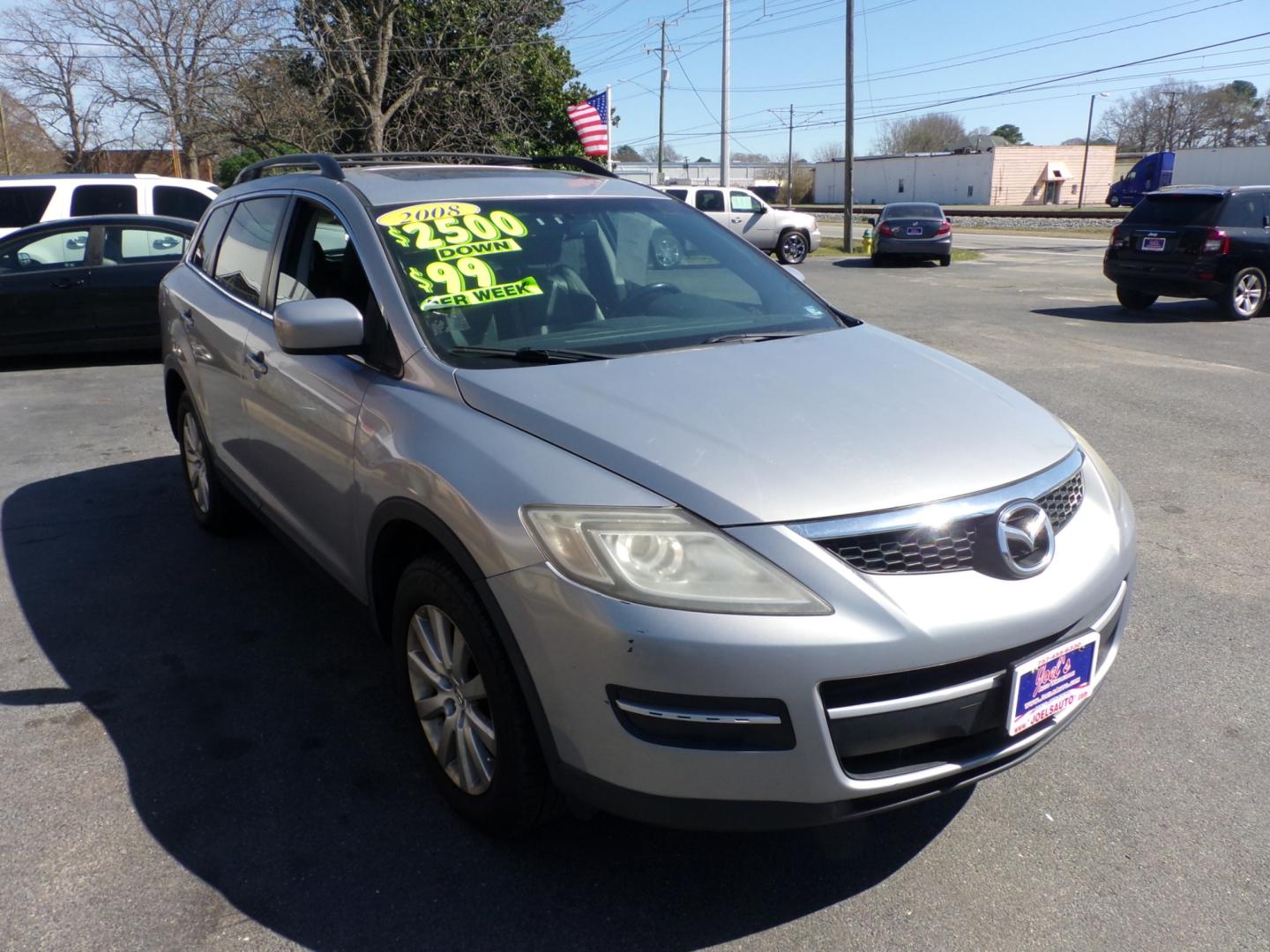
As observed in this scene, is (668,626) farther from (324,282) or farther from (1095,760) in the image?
(324,282)

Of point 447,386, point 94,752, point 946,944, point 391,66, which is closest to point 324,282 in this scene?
point 447,386

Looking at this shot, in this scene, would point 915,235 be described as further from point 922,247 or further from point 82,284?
point 82,284

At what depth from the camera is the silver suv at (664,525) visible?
2.24 metres

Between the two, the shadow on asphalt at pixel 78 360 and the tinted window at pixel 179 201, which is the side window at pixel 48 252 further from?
the tinted window at pixel 179 201

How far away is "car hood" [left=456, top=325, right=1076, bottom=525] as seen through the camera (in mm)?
2389

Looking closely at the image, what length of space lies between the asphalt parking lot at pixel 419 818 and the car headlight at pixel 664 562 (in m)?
0.71

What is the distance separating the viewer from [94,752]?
3.31 m

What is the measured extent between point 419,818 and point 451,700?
15.4 inches

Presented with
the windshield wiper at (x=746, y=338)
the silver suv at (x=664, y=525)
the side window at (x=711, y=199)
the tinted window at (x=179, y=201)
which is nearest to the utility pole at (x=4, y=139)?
the side window at (x=711, y=199)

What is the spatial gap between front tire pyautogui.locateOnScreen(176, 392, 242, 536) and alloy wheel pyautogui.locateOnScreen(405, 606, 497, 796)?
2321mm

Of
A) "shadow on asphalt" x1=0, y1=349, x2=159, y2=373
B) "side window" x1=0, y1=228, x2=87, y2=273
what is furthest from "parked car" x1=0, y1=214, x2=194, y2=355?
"shadow on asphalt" x1=0, y1=349, x2=159, y2=373

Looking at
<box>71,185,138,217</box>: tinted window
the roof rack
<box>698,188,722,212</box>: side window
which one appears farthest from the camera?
<box>698,188,722,212</box>: side window

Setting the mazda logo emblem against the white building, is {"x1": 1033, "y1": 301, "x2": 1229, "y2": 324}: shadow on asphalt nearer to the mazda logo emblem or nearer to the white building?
the mazda logo emblem

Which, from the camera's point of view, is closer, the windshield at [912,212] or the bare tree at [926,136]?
the windshield at [912,212]
